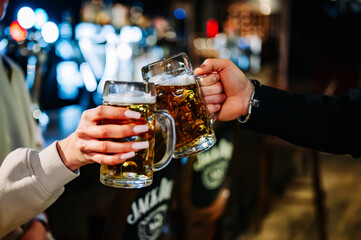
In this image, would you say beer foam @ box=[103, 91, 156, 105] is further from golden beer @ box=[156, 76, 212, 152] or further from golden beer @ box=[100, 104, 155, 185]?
golden beer @ box=[156, 76, 212, 152]

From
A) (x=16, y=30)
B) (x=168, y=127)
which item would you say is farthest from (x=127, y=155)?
Result: (x=16, y=30)

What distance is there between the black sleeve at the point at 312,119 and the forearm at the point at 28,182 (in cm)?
68

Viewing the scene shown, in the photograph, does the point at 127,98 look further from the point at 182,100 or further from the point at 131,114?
the point at 182,100

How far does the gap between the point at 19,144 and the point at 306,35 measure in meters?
8.85

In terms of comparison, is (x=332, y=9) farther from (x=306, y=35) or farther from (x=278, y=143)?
(x=278, y=143)

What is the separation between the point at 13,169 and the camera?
99cm

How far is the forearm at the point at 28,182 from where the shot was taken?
3.20ft

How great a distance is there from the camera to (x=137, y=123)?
88cm

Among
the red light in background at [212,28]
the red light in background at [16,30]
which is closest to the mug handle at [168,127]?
the red light in background at [16,30]

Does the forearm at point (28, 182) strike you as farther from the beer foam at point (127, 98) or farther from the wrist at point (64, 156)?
the beer foam at point (127, 98)

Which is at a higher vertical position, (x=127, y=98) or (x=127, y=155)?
(x=127, y=98)

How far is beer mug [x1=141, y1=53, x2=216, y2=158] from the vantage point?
1050 millimetres

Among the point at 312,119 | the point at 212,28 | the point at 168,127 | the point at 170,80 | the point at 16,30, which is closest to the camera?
the point at 168,127

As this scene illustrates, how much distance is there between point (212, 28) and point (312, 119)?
9.72 meters
